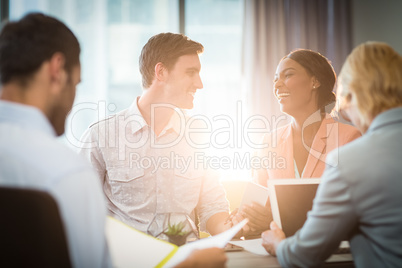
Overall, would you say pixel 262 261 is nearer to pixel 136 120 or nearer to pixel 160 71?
pixel 136 120

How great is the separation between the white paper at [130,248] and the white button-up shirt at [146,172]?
0.62 metres

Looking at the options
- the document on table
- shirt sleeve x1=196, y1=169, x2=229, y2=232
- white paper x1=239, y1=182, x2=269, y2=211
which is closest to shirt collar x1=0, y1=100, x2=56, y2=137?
the document on table

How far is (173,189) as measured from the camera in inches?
69.6

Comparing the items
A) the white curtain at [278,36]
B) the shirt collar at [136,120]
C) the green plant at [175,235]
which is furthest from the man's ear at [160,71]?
the white curtain at [278,36]

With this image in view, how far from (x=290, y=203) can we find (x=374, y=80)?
0.50 meters

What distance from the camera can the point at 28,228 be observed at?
1.94 ft

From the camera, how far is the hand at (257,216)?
1.42 metres

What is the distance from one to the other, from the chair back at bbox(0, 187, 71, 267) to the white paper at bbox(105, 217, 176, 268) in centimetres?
44

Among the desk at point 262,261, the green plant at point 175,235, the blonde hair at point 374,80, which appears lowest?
the desk at point 262,261

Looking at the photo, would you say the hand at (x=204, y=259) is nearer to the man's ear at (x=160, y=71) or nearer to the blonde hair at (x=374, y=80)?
the blonde hair at (x=374, y=80)

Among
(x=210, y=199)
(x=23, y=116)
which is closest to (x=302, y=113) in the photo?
(x=210, y=199)

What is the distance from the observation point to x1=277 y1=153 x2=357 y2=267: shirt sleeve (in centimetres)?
87

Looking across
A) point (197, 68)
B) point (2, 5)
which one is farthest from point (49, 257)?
point (2, 5)

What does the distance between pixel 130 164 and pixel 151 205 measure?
23 centimetres
